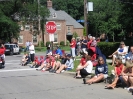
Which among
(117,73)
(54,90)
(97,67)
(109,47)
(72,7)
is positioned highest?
(72,7)

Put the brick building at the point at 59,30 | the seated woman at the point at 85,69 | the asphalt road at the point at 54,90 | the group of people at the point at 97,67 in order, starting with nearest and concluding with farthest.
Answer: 1. the asphalt road at the point at 54,90
2. the group of people at the point at 97,67
3. the seated woman at the point at 85,69
4. the brick building at the point at 59,30

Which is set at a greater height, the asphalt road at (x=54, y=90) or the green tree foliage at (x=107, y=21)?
the green tree foliage at (x=107, y=21)

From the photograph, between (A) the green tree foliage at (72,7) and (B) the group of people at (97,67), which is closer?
(B) the group of people at (97,67)

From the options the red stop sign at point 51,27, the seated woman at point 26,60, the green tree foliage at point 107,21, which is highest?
the green tree foliage at point 107,21

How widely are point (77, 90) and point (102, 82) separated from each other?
1.71m

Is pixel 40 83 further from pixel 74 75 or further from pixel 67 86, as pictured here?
pixel 74 75

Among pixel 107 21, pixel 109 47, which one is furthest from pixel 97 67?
pixel 107 21

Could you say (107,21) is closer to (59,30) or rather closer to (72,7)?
(59,30)

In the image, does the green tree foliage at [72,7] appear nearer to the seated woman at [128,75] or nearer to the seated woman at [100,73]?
the seated woman at [100,73]

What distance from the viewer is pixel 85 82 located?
13.0 m

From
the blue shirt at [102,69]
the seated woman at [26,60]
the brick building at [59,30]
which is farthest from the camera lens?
the brick building at [59,30]

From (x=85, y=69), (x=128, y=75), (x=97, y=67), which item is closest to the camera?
(x=128, y=75)

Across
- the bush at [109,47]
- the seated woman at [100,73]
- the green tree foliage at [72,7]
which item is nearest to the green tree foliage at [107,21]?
the green tree foliage at [72,7]

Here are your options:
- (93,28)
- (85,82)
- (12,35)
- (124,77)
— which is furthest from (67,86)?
(93,28)
